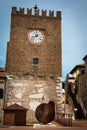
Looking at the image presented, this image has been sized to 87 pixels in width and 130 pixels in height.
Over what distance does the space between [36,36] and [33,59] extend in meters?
2.93

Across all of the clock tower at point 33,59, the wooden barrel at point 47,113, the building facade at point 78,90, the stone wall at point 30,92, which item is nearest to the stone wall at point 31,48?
the clock tower at point 33,59

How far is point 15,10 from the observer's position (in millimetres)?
31203

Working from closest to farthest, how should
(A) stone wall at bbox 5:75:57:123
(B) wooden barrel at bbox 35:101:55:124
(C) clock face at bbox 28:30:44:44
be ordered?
(B) wooden barrel at bbox 35:101:55:124
(A) stone wall at bbox 5:75:57:123
(C) clock face at bbox 28:30:44:44

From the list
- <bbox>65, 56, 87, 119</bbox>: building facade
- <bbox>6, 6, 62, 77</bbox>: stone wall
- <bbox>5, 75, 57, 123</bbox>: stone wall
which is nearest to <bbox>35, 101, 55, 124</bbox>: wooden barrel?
A: <bbox>5, 75, 57, 123</bbox>: stone wall

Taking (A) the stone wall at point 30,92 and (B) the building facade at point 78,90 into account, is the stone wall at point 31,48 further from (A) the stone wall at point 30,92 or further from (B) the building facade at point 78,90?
(B) the building facade at point 78,90

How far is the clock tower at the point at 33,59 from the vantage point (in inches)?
1130

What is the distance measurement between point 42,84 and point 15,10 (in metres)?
9.95

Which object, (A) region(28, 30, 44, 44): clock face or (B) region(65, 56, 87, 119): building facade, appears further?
(B) region(65, 56, 87, 119): building facade

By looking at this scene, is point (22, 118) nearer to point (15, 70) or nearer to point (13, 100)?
point (13, 100)

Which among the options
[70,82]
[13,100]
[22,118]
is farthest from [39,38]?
[70,82]

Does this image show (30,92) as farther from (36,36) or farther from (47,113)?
(47,113)

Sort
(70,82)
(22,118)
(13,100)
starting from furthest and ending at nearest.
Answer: (70,82), (13,100), (22,118)

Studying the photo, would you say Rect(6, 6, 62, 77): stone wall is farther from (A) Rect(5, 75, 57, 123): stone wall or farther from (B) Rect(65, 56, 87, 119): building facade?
(B) Rect(65, 56, 87, 119): building facade

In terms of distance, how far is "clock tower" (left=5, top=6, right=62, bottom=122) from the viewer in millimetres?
28703
